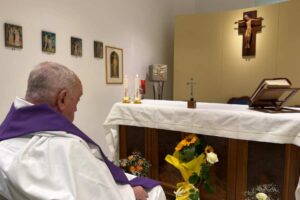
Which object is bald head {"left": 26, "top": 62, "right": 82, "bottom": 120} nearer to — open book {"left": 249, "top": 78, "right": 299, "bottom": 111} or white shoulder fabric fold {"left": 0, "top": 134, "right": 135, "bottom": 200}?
white shoulder fabric fold {"left": 0, "top": 134, "right": 135, "bottom": 200}

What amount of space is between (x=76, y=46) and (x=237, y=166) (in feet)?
7.36

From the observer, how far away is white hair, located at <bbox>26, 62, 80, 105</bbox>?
1073 millimetres

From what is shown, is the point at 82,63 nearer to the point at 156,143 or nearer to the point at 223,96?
the point at 156,143

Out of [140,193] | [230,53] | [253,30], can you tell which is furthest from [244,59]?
[140,193]

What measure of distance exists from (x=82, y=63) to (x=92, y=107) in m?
0.59

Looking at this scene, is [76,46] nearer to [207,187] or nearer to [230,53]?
[207,187]

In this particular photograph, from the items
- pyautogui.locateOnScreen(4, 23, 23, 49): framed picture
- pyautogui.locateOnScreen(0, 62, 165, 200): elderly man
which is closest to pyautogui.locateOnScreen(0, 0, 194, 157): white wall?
pyautogui.locateOnScreen(4, 23, 23, 49): framed picture

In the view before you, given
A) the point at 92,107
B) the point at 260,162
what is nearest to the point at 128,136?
the point at 92,107

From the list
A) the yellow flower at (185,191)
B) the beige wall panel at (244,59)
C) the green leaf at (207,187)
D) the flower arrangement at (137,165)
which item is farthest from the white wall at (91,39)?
the green leaf at (207,187)

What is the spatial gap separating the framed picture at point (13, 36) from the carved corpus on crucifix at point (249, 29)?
316 centimetres

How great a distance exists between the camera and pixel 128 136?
2.57 meters

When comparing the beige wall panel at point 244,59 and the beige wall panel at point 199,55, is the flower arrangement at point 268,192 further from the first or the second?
the beige wall panel at point 199,55

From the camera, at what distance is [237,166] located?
1932mm

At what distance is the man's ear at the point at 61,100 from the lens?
1089 millimetres
